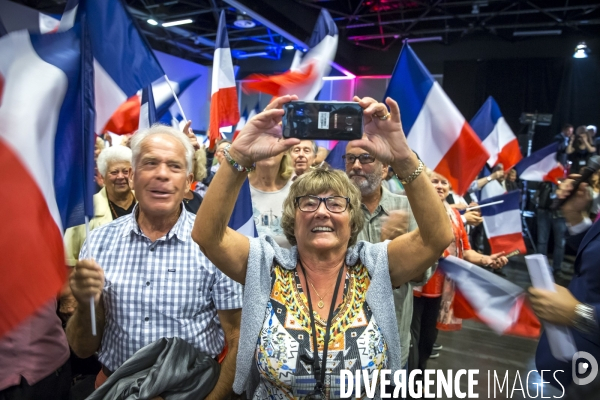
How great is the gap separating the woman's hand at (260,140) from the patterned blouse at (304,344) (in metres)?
0.43

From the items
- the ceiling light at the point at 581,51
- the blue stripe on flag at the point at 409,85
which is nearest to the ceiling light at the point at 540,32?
the ceiling light at the point at 581,51

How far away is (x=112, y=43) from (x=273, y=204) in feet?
4.10

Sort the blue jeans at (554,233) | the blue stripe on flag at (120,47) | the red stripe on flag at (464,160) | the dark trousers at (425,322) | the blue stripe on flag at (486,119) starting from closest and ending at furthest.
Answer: the blue stripe on flag at (120,47) → the red stripe on flag at (464,160) → the dark trousers at (425,322) → the blue stripe on flag at (486,119) → the blue jeans at (554,233)

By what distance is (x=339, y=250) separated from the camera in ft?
4.91

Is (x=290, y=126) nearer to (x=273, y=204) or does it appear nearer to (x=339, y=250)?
(x=339, y=250)

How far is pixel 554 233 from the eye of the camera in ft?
23.7

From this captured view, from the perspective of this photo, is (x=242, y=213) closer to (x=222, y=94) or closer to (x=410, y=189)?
(x=410, y=189)

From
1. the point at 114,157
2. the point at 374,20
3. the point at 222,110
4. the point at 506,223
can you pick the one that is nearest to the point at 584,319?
the point at 506,223

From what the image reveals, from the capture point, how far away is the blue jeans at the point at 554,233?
6.92 m

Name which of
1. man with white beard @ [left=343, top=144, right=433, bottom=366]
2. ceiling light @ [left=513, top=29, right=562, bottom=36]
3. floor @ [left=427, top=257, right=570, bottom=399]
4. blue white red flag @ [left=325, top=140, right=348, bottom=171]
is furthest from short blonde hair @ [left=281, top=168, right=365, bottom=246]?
ceiling light @ [left=513, top=29, right=562, bottom=36]

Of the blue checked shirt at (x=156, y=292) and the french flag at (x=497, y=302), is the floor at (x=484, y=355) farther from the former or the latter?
the blue checked shirt at (x=156, y=292)

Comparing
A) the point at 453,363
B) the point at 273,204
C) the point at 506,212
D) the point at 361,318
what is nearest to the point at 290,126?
the point at 361,318

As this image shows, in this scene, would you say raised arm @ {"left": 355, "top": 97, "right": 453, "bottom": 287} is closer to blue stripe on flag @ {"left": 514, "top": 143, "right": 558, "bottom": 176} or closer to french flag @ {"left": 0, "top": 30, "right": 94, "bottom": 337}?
french flag @ {"left": 0, "top": 30, "right": 94, "bottom": 337}

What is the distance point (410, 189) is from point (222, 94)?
7.57 feet
